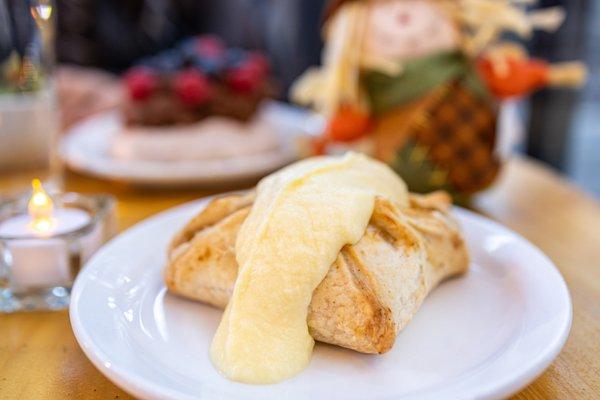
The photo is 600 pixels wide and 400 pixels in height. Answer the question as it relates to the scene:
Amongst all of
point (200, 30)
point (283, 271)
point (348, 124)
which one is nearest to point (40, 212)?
point (283, 271)

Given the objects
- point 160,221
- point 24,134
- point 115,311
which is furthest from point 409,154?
point 24,134

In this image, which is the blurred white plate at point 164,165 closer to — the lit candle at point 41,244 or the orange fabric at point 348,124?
the orange fabric at point 348,124

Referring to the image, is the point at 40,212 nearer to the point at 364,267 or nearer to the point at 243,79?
the point at 364,267

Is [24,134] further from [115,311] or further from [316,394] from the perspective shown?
[316,394]

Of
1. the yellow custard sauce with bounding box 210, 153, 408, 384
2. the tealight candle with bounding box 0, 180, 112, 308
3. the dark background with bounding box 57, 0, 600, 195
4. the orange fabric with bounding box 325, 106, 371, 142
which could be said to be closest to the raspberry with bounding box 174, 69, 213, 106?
the orange fabric with bounding box 325, 106, 371, 142

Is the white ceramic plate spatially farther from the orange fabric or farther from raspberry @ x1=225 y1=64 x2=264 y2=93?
raspberry @ x1=225 y1=64 x2=264 y2=93
